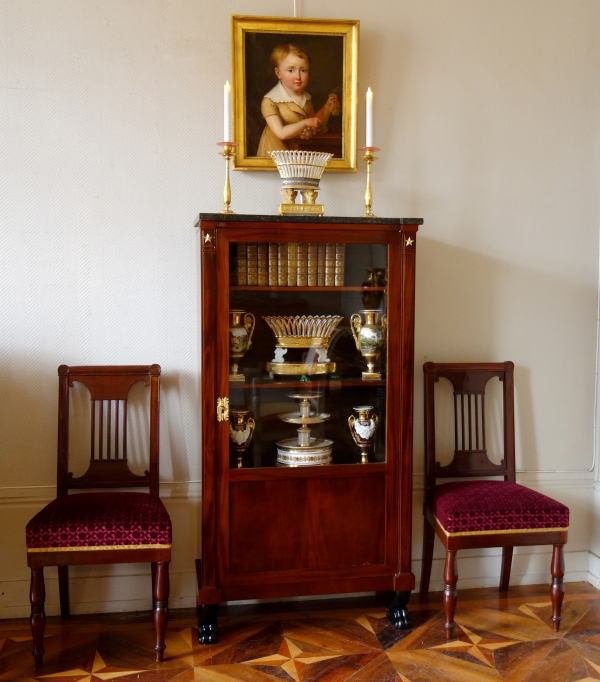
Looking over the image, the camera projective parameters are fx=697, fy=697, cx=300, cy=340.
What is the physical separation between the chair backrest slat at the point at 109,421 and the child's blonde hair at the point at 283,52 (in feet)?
4.10

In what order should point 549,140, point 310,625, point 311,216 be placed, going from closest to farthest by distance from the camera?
point 311,216, point 310,625, point 549,140

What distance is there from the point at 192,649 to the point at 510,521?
1.20 m

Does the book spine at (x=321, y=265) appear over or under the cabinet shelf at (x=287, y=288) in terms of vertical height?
over

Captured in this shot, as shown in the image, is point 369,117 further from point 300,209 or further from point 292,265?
point 292,265

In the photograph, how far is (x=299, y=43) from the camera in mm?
2674

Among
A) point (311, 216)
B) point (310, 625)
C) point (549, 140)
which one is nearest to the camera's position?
point (311, 216)

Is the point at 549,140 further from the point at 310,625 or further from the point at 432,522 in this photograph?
the point at 310,625

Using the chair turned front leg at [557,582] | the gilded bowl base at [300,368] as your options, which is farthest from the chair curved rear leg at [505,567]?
the gilded bowl base at [300,368]

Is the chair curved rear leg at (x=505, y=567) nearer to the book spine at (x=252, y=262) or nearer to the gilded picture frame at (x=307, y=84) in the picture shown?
the book spine at (x=252, y=262)

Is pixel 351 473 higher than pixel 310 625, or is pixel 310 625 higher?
pixel 351 473

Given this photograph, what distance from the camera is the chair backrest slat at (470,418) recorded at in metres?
2.78

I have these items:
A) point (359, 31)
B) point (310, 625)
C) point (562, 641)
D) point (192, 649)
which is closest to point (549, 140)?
point (359, 31)

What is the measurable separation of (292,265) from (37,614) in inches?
56.8

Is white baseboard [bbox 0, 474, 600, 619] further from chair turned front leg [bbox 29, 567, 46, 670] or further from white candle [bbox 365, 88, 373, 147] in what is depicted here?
white candle [bbox 365, 88, 373, 147]
